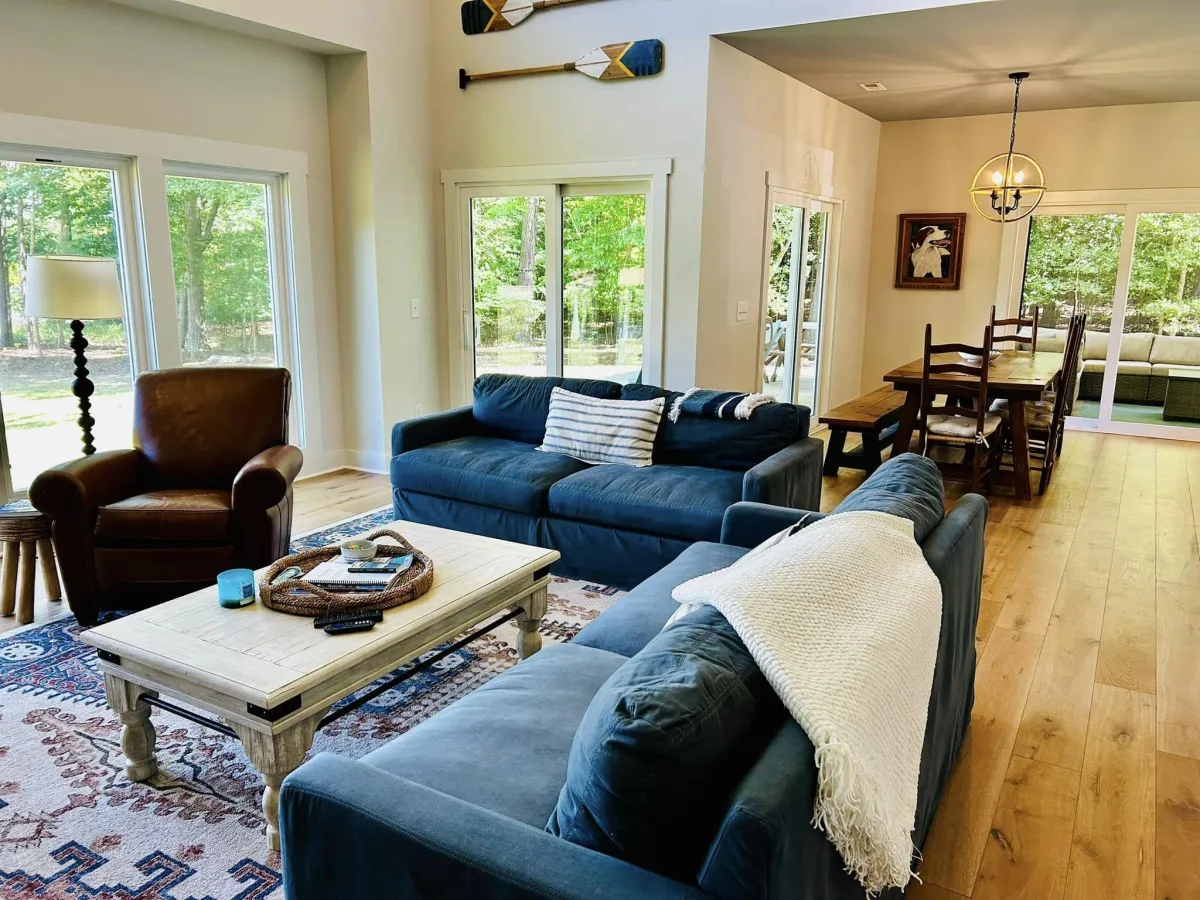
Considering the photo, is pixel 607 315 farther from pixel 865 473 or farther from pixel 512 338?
pixel 865 473

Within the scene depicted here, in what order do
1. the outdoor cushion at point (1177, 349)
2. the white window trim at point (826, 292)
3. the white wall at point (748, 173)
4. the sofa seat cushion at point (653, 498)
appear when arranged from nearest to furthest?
the sofa seat cushion at point (653, 498)
the white wall at point (748, 173)
the white window trim at point (826, 292)
the outdoor cushion at point (1177, 349)

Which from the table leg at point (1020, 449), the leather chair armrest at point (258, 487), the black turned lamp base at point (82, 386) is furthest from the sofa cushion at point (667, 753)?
the table leg at point (1020, 449)

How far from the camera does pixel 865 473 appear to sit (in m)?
5.72

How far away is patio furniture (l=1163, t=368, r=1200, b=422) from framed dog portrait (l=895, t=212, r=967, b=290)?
191 centimetres

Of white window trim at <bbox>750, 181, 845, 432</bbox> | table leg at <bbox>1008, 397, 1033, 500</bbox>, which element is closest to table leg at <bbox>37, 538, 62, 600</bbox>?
white window trim at <bbox>750, 181, 845, 432</bbox>

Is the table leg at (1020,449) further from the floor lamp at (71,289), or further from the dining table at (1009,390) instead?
the floor lamp at (71,289)

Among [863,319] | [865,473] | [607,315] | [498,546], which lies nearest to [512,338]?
[607,315]

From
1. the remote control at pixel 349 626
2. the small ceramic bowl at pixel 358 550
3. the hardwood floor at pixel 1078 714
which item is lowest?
the hardwood floor at pixel 1078 714

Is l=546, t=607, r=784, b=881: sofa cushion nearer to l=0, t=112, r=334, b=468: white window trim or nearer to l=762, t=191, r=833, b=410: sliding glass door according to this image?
l=0, t=112, r=334, b=468: white window trim

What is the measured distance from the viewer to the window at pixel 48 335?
4.02 metres

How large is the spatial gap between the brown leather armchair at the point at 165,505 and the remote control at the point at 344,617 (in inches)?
47.1

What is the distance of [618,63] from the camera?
16.4 ft

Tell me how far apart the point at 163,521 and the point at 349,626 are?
143 cm

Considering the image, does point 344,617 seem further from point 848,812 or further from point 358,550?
point 848,812
